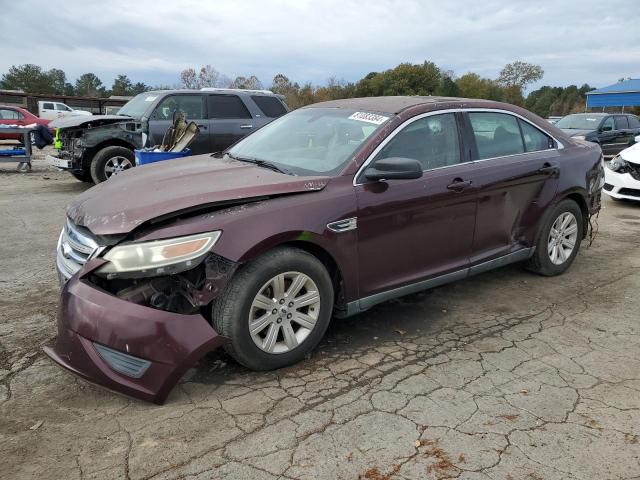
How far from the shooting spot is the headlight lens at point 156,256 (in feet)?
8.99

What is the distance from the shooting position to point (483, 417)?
278 cm

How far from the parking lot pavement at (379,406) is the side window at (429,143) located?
125 cm

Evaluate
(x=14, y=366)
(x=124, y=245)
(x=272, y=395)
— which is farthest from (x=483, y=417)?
(x=14, y=366)

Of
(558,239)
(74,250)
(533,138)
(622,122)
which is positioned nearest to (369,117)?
(533,138)

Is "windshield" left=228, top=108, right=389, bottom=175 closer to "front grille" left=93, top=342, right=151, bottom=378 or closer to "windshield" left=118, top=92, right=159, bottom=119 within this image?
"front grille" left=93, top=342, right=151, bottom=378

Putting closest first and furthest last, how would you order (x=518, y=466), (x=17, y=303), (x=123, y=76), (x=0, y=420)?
(x=518, y=466)
(x=0, y=420)
(x=17, y=303)
(x=123, y=76)

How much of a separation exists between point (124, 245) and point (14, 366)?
4.05 feet

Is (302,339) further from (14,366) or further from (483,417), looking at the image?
(14,366)

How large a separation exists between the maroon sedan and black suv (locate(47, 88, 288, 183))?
5.18 metres

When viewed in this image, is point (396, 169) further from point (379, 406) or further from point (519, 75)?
point (519, 75)

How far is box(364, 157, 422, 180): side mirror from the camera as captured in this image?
3.37 m

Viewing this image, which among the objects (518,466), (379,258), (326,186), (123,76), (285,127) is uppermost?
(123,76)

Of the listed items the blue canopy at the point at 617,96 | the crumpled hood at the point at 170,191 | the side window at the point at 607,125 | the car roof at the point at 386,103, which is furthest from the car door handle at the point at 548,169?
the blue canopy at the point at 617,96

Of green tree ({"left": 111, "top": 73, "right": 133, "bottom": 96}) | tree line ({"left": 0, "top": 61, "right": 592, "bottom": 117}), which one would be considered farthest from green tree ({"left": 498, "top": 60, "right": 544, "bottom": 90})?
green tree ({"left": 111, "top": 73, "right": 133, "bottom": 96})
